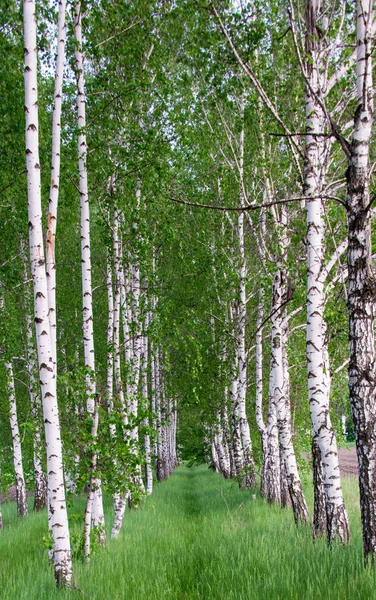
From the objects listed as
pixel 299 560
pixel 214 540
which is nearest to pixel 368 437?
pixel 299 560

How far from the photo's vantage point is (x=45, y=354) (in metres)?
4.89

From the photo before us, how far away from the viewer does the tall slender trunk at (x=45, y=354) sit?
4.76 m

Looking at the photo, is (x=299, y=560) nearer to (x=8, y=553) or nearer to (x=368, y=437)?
(x=368, y=437)

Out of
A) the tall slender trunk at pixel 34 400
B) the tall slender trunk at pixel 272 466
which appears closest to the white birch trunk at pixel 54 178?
the tall slender trunk at pixel 272 466

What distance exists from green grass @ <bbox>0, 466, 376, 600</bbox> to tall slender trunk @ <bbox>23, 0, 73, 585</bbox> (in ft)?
1.39

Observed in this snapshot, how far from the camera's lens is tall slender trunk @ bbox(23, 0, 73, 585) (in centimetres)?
476

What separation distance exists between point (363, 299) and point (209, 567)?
3.37 m

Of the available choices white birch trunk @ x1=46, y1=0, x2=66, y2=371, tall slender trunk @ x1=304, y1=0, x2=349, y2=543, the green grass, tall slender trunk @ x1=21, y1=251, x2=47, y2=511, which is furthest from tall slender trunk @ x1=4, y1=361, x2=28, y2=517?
tall slender trunk @ x1=304, y1=0, x2=349, y2=543

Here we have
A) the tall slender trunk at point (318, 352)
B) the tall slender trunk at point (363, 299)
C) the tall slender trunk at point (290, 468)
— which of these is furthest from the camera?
the tall slender trunk at point (290, 468)

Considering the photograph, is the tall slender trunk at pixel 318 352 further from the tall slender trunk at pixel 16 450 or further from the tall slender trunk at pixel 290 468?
the tall slender trunk at pixel 16 450

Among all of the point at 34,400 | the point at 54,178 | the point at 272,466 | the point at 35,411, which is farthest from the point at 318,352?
the point at 35,411

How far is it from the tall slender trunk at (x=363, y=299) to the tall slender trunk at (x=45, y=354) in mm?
2920

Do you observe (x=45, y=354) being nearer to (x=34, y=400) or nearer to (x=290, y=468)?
(x=290, y=468)

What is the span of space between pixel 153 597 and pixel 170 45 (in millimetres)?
9988
